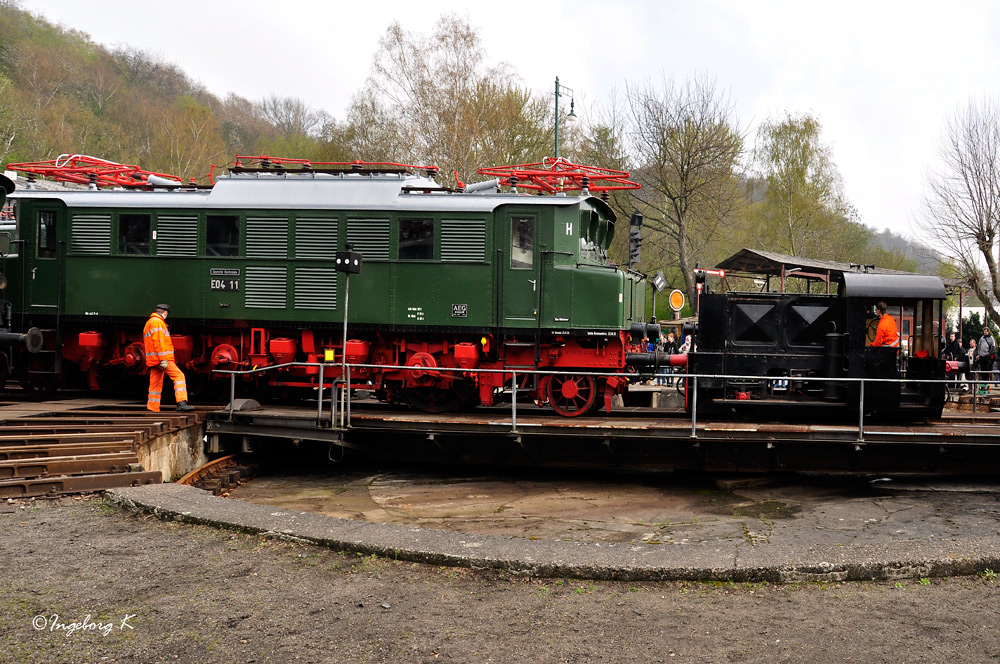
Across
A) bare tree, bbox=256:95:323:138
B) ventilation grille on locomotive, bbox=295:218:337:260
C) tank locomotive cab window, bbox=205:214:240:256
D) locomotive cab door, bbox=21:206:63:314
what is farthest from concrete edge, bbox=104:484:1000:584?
bare tree, bbox=256:95:323:138

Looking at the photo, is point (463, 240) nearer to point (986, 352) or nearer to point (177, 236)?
point (177, 236)

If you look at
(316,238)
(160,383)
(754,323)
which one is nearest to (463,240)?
(316,238)

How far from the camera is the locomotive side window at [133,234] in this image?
1331cm

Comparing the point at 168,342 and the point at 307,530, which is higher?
the point at 168,342

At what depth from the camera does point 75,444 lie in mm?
9453

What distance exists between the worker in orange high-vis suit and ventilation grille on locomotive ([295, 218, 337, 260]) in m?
2.32

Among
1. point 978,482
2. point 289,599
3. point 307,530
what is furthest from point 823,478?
point 289,599

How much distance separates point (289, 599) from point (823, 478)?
367 inches

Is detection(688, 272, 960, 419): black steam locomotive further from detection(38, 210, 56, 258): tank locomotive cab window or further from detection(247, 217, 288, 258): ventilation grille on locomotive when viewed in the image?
detection(38, 210, 56, 258): tank locomotive cab window

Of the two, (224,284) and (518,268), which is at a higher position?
(518,268)

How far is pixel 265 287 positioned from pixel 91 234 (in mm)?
3286

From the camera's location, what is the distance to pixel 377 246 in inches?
500

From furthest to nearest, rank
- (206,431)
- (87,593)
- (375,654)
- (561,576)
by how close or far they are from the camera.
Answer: (206,431) < (561,576) < (87,593) < (375,654)

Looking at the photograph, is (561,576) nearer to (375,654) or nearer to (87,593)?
(375,654)
